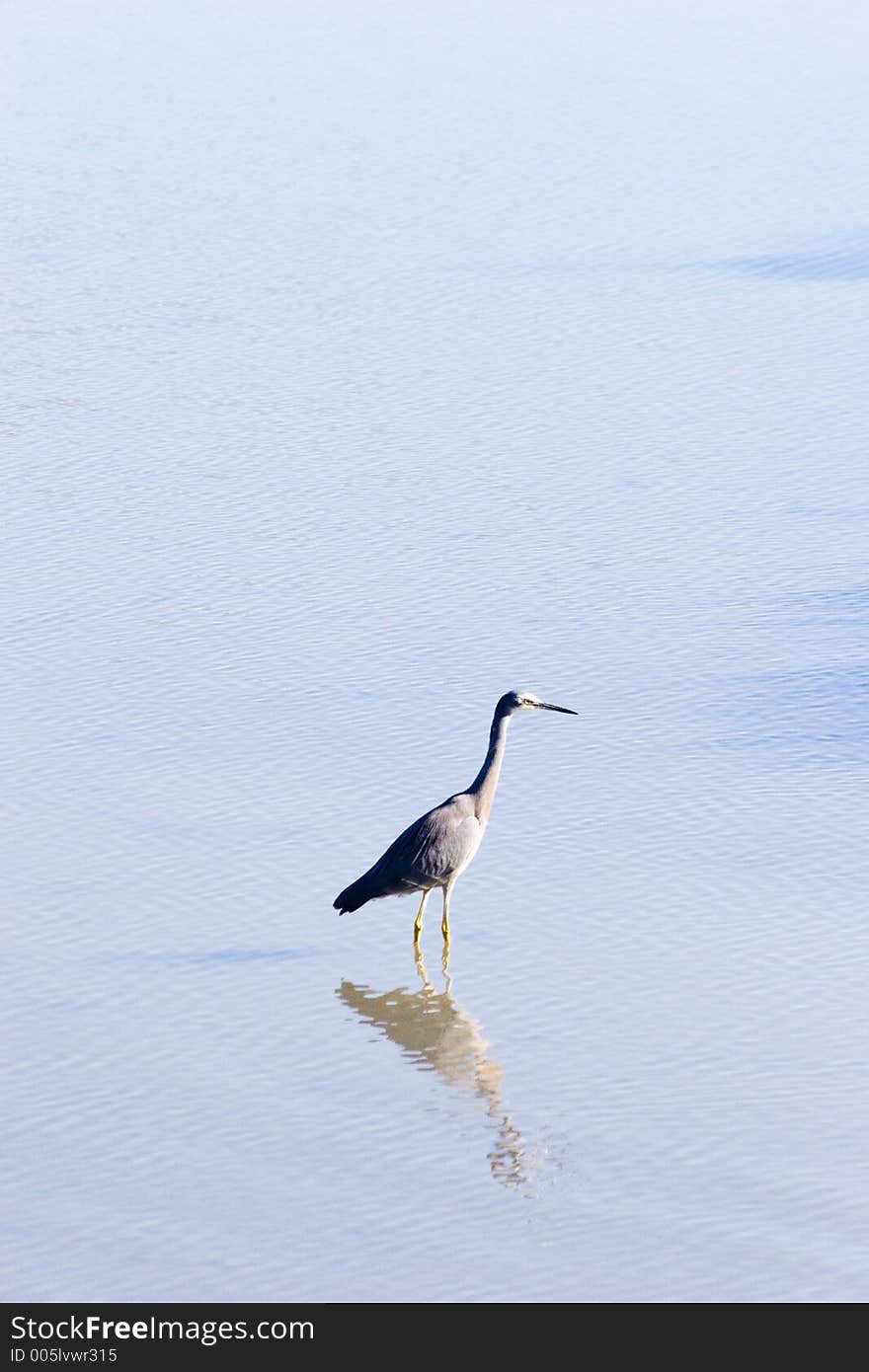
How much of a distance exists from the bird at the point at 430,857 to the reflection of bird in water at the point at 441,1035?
0.54m

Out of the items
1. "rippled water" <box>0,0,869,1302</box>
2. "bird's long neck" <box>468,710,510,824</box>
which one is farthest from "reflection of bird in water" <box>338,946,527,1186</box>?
"bird's long neck" <box>468,710,510,824</box>

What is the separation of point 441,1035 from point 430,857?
1483mm

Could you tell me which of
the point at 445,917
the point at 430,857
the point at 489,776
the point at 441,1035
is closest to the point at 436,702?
the point at 489,776

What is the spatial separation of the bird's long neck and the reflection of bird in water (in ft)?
3.67

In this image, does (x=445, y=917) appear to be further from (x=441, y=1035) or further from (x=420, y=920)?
(x=441, y=1035)

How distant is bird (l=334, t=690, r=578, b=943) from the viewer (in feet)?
57.3

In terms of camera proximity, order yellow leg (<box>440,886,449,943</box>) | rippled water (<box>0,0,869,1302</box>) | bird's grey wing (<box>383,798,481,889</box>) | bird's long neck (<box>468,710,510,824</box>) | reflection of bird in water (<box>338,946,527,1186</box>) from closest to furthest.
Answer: rippled water (<box>0,0,869,1302</box>), reflection of bird in water (<box>338,946,527,1186</box>), bird's grey wing (<box>383,798,481,889</box>), yellow leg (<box>440,886,449,943</box>), bird's long neck (<box>468,710,510,824</box>)

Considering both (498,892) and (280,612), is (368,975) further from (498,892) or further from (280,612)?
(280,612)

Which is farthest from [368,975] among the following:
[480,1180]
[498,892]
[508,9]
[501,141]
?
[508,9]

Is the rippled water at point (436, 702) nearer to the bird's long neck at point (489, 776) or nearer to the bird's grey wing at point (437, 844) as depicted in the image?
the bird's grey wing at point (437, 844)

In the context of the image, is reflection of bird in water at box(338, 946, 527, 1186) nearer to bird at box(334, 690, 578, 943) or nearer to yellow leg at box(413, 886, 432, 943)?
yellow leg at box(413, 886, 432, 943)

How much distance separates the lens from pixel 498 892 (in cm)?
1878

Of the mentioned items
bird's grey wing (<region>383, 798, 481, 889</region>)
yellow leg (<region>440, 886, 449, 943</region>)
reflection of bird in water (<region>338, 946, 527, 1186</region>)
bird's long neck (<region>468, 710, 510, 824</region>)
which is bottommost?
reflection of bird in water (<region>338, 946, 527, 1186</region>)

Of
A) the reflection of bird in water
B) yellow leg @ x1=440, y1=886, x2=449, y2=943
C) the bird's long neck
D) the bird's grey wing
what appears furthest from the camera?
the bird's long neck
